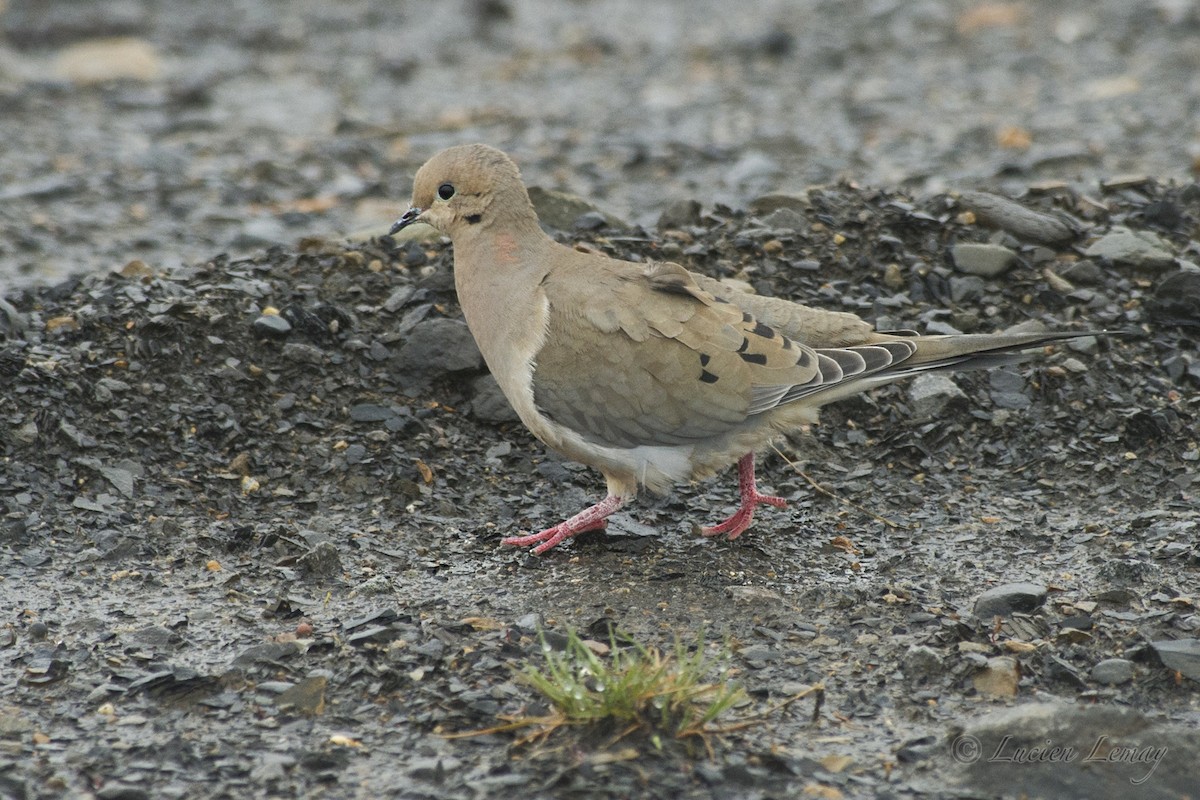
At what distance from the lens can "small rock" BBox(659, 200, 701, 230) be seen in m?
6.27

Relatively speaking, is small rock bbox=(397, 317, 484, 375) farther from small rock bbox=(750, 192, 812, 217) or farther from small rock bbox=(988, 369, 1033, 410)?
small rock bbox=(988, 369, 1033, 410)

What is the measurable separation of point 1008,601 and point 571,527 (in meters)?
1.44

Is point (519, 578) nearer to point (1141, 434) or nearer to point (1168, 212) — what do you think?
point (1141, 434)

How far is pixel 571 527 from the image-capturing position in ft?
15.2

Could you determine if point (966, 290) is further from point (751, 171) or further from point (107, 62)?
point (107, 62)

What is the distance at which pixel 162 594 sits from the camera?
14.3ft

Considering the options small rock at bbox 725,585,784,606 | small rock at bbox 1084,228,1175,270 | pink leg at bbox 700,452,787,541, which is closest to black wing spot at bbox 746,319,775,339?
pink leg at bbox 700,452,787,541

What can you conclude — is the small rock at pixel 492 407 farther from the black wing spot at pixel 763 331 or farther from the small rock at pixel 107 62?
the small rock at pixel 107 62

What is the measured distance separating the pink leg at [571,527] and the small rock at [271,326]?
1397 mm

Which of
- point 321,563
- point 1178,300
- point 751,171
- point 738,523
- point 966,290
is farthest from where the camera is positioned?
point 751,171

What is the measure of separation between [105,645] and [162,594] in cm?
Result: 36

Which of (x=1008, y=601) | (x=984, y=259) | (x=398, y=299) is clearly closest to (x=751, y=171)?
(x=984, y=259)

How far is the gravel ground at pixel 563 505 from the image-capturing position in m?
3.50

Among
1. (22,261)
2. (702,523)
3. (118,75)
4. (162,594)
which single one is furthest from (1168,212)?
(118,75)
